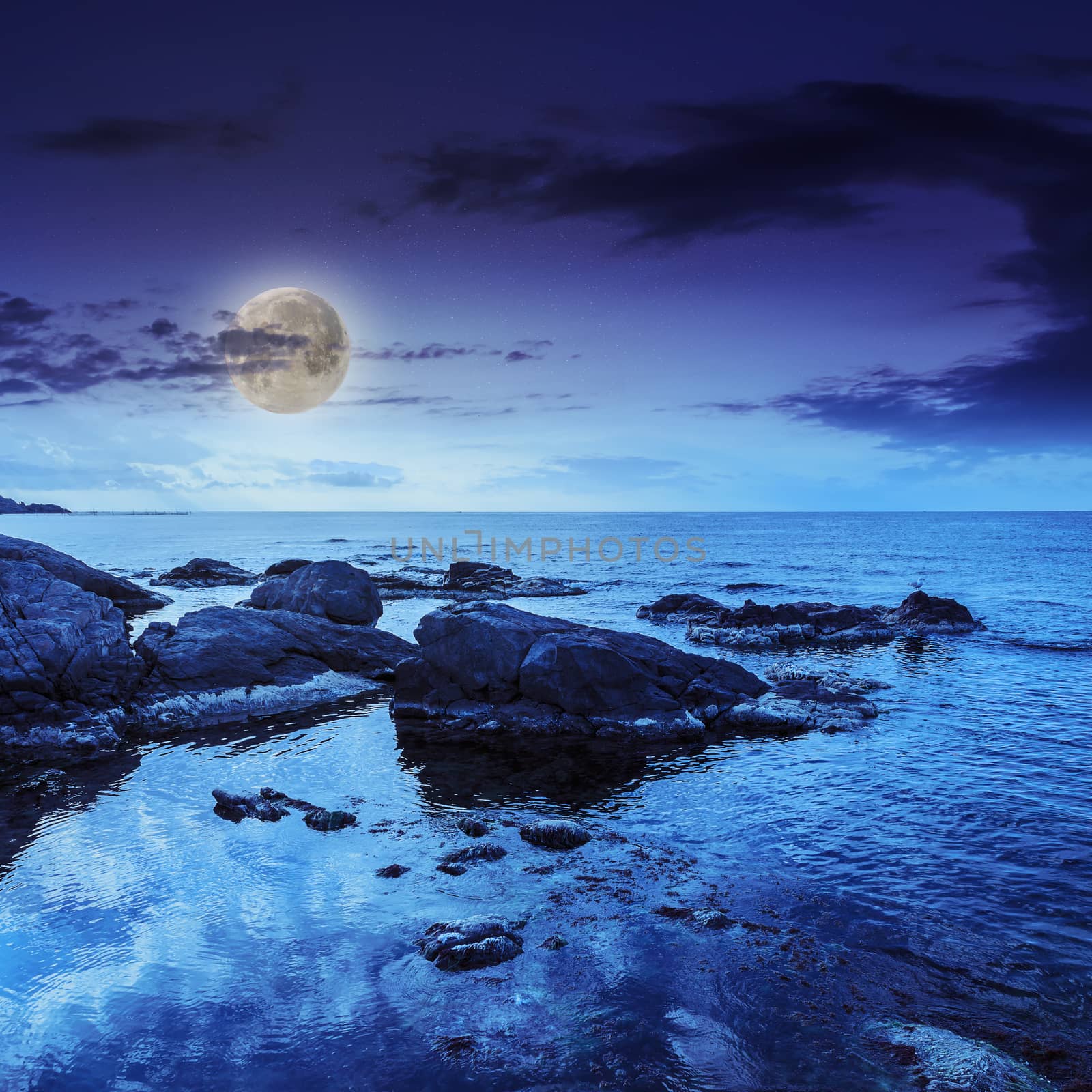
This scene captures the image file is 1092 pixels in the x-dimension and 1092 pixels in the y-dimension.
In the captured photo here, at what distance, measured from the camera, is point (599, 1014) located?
962 cm

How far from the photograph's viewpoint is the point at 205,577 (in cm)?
6738

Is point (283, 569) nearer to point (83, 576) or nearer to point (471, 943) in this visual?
point (83, 576)

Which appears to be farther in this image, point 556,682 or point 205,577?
point 205,577

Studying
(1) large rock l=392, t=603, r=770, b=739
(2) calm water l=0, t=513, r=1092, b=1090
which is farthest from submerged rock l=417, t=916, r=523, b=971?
(1) large rock l=392, t=603, r=770, b=739

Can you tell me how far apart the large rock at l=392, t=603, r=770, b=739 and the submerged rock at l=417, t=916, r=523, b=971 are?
37.2ft

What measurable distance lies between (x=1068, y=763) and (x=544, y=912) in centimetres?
1588

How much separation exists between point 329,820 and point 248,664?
12.3 m

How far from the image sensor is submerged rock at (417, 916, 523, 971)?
421 inches

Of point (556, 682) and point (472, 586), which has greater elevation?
point (556, 682)

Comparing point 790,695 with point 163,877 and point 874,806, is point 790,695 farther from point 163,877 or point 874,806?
point 163,877

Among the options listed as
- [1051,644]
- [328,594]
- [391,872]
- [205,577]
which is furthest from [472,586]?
[391,872]

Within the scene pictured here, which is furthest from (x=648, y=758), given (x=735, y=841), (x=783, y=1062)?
(x=783, y=1062)

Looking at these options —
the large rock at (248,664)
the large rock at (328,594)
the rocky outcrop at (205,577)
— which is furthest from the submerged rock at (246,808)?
the rocky outcrop at (205,577)

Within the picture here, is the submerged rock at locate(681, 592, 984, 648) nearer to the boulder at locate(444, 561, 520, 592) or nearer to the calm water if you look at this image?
the calm water
